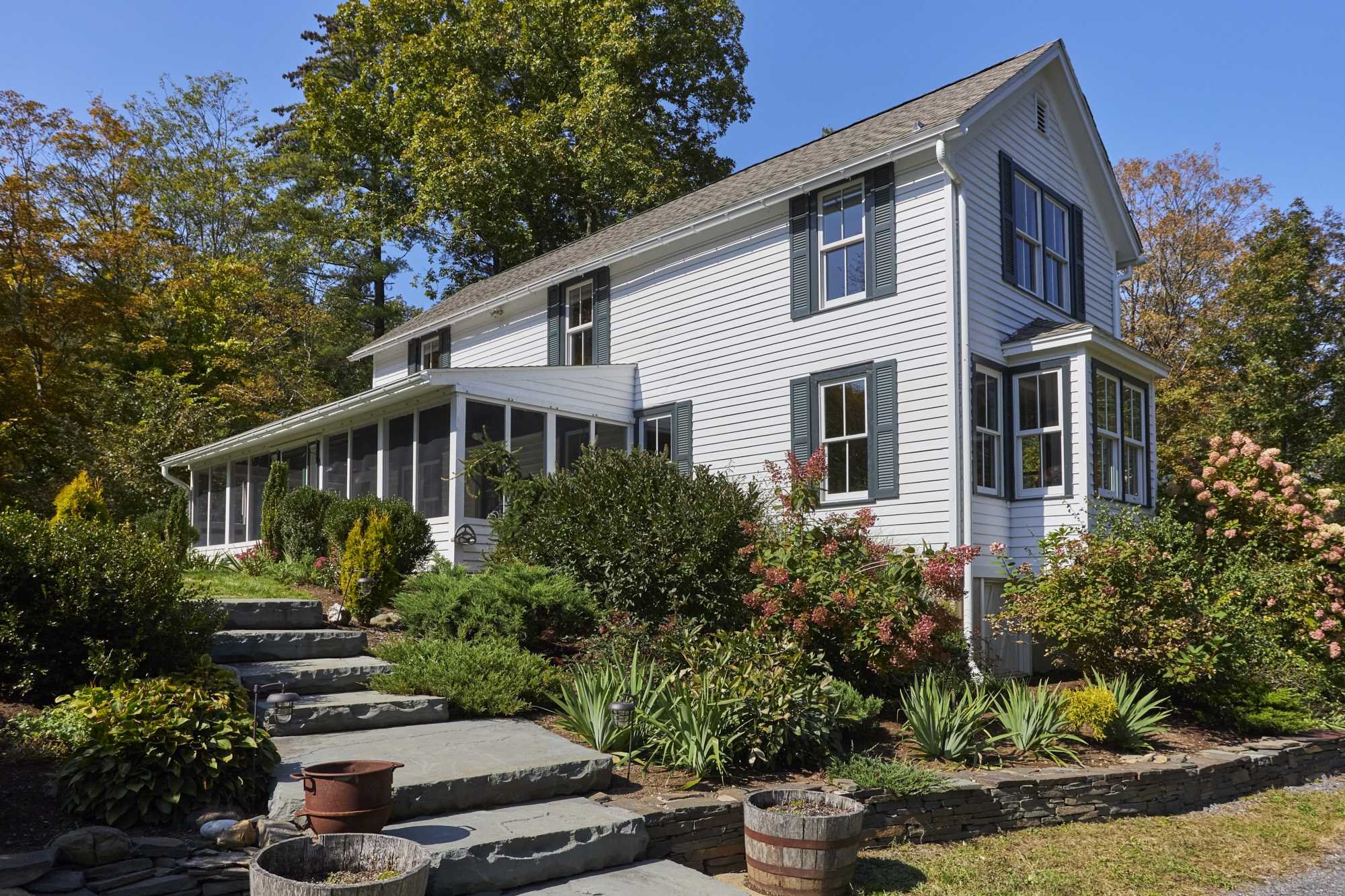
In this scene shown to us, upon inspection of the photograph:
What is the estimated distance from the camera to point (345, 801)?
458 centimetres

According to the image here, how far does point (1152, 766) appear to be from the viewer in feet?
25.3

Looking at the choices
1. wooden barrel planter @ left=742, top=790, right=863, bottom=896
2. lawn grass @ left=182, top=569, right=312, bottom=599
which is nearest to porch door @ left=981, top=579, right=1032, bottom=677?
wooden barrel planter @ left=742, top=790, right=863, bottom=896

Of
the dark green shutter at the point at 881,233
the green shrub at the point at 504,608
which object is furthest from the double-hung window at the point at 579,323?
the green shrub at the point at 504,608

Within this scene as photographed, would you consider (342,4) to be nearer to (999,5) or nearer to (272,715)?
(999,5)

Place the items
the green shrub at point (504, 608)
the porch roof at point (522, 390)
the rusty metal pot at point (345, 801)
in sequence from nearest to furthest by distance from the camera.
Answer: the rusty metal pot at point (345, 801) → the green shrub at point (504, 608) → the porch roof at point (522, 390)

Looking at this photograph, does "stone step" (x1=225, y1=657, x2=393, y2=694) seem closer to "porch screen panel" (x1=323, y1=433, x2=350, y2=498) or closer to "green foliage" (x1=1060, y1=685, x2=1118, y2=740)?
"green foliage" (x1=1060, y1=685, x2=1118, y2=740)

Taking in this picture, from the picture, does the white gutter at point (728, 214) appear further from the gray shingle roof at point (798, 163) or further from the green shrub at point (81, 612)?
the green shrub at point (81, 612)

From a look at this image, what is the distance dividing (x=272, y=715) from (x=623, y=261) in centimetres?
1009

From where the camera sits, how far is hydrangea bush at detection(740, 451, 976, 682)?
26.1 ft

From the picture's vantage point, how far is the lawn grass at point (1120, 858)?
18.6 ft

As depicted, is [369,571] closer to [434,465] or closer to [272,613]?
[272,613]

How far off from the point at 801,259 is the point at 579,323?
15.7ft

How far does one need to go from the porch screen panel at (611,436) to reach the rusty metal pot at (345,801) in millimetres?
9469

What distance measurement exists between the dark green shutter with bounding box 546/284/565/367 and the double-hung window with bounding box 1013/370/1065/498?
7555mm
